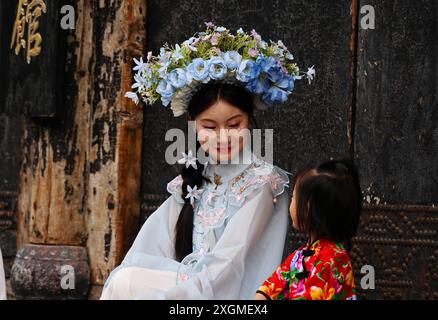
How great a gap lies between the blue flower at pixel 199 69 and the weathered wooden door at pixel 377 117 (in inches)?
38.2

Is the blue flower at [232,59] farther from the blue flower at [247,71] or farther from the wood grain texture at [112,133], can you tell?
the wood grain texture at [112,133]

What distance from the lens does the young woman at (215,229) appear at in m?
3.02

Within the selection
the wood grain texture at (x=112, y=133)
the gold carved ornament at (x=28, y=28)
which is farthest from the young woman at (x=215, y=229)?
the gold carved ornament at (x=28, y=28)

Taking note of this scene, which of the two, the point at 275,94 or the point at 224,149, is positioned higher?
the point at 275,94

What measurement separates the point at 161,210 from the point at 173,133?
34.1 inches

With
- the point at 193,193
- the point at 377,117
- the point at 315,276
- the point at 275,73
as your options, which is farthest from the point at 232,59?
the point at 377,117

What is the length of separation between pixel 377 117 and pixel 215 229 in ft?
3.47

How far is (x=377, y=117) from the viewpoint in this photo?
388cm

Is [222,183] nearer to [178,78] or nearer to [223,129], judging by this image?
[223,129]

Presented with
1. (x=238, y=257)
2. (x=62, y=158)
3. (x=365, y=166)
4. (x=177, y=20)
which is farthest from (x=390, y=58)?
(x=62, y=158)

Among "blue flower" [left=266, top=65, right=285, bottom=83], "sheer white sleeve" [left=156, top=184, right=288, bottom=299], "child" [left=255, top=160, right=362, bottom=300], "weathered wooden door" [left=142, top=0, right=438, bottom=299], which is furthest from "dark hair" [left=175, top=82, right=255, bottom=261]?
"weathered wooden door" [left=142, top=0, right=438, bottom=299]

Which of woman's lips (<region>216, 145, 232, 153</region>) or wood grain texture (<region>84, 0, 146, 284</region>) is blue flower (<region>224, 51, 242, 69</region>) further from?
wood grain texture (<region>84, 0, 146, 284</region>)

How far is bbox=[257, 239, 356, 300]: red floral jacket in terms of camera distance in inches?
109
